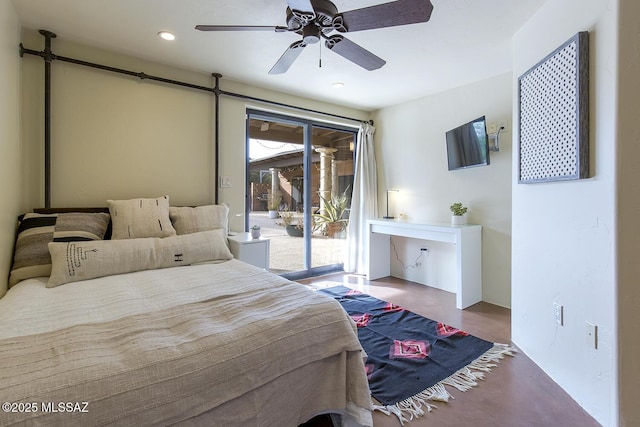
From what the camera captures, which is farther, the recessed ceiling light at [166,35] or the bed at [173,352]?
the recessed ceiling light at [166,35]

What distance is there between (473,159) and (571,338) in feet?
6.29

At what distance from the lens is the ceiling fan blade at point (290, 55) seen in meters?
1.89

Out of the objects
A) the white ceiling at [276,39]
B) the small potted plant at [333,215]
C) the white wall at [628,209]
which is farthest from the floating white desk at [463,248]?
the white wall at [628,209]

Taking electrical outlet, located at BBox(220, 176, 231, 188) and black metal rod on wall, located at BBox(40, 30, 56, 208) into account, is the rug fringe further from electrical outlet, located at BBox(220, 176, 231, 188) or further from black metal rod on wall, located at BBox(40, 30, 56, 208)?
black metal rod on wall, located at BBox(40, 30, 56, 208)

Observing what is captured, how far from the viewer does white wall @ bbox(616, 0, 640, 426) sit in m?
0.44

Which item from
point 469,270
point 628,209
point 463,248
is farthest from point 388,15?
point 469,270

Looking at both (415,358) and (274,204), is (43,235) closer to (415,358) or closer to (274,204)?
Result: (274,204)

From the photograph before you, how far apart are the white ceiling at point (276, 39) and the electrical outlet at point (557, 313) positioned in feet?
6.23

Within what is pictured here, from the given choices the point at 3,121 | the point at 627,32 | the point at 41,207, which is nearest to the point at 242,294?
the point at 627,32

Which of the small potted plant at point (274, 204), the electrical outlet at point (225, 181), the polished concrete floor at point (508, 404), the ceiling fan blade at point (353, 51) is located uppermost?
the ceiling fan blade at point (353, 51)

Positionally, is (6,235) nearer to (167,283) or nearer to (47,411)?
(167,283)

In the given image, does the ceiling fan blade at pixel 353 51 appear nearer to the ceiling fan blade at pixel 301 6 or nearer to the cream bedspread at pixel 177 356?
the ceiling fan blade at pixel 301 6

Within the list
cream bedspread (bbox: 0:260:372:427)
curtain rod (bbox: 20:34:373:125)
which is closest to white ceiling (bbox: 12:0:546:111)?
curtain rod (bbox: 20:34:373:125)

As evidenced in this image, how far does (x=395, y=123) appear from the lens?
13.7ft
